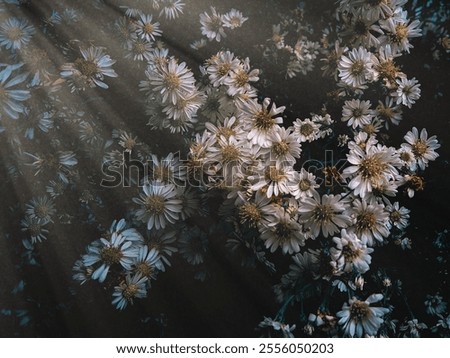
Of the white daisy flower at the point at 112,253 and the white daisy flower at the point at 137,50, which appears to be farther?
the white daisy flower at the point at 137,50

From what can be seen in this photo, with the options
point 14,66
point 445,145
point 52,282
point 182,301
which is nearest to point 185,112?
point 14,66

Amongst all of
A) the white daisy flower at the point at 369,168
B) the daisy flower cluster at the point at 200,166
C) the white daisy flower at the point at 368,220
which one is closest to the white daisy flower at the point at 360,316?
the daisy flower cluster at the point at 200,166

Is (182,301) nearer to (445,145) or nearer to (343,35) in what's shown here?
(343,35)

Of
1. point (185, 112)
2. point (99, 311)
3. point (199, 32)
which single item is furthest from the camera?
point (199, 32)

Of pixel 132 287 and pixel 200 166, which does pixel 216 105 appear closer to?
pixel 200 166

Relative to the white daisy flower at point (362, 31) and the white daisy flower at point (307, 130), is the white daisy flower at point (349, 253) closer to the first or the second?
the white daisy flower at point (307, 130)

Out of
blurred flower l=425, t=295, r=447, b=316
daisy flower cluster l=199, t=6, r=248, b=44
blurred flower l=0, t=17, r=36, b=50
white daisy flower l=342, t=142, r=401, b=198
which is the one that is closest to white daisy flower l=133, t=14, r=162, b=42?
daisy flower cluster l=199, t=6, r=248, b=44
